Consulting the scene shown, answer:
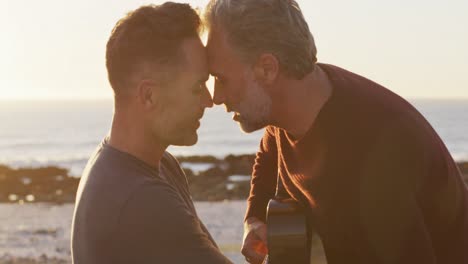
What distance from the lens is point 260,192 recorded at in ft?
15.3

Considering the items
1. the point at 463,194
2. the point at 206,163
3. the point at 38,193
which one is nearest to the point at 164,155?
the point at 463,194

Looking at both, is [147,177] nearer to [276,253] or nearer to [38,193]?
[276,253]

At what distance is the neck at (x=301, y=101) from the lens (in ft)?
12.5

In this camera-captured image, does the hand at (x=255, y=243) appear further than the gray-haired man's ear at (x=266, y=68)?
Yes

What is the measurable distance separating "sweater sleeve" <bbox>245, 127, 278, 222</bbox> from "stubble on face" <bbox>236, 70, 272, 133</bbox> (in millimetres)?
596

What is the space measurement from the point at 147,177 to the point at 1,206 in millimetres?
24606

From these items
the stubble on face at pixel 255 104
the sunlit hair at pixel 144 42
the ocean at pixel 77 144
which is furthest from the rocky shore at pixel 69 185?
the sunlit hair at pixel 144 42

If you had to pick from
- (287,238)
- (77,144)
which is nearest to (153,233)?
(287,238)

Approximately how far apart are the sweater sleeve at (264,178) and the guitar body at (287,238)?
2.61ft

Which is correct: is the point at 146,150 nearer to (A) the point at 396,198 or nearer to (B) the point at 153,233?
(B) the point at 153,233

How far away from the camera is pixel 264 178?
15.4 ft

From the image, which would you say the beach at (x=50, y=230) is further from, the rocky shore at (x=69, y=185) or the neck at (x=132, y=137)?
the neck at (x=132, y=137)

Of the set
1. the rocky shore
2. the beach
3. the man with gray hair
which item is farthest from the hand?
the rocky shore

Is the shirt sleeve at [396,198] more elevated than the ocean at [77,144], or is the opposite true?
the shirt sleeve at [396,198]
